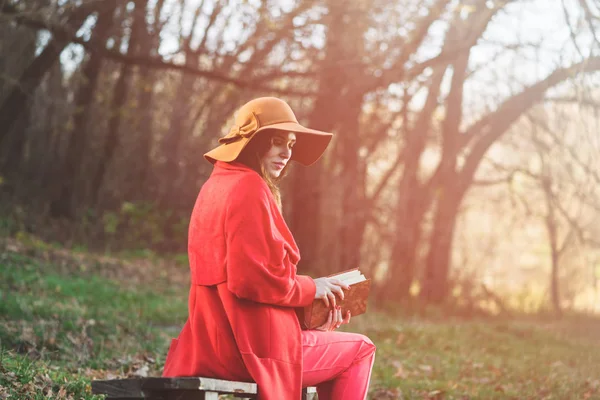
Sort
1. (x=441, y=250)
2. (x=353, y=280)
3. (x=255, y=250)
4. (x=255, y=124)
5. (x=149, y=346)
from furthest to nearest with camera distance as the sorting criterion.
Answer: (x=441, y=250) → (x=149, y=346) → (x=353, y=280) → (x=255, y=124) → (x=255, y=250)

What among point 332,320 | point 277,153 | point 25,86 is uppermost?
point 25,86

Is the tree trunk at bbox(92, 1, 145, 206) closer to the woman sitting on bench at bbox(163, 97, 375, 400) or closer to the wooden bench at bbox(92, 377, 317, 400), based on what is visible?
the woman sitting on bench at bbox(163, 97, 375, 400)

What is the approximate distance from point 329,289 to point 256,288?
443mm

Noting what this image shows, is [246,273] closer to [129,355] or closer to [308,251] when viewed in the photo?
[129,355]

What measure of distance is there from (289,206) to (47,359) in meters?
12.5

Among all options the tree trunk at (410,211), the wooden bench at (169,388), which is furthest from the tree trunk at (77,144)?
the wooden bench at (169,388)

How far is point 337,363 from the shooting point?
4262 mm

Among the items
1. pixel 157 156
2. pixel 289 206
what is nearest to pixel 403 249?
pixel 289 206

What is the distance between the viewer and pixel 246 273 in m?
3.86

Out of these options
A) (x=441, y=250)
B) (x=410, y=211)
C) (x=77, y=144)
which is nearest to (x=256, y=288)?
(x=410, y=211)

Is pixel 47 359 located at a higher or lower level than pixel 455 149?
lower

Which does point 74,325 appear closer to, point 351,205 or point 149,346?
point 149,346

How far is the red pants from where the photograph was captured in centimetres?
418

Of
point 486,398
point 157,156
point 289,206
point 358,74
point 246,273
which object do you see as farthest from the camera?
point 157,156
